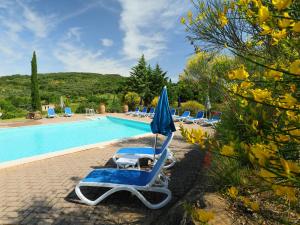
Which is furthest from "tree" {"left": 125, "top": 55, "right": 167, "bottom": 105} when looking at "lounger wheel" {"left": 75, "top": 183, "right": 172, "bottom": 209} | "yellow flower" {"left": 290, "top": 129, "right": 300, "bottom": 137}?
"yellow flower" {"left": 290, "top": 129, "right": 300, "bottom": 137}

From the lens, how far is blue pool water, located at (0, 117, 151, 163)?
11308mm

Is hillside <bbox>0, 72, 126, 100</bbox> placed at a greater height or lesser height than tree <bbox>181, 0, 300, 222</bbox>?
greater

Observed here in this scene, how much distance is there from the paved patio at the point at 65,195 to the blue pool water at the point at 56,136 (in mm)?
4259

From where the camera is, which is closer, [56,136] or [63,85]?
[56,136]

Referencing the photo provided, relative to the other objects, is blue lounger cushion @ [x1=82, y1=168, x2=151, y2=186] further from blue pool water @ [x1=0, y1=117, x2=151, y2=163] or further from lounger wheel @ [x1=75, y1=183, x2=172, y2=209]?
blue pool water @ [x1=0, y1=117, x2=151, y2=163]

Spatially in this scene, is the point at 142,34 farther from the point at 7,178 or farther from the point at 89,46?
the point at 89,46

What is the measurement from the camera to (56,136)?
46.1 ft

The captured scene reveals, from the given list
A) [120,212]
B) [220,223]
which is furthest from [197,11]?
[120,212]

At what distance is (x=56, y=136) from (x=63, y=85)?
129 feet

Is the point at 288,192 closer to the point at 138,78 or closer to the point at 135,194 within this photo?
the point at 135,194

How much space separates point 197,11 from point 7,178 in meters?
5.55

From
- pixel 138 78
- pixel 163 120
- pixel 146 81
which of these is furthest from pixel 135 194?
pixel 138 78

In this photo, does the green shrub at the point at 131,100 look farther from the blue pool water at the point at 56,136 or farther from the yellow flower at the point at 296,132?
the yellow flower at the point at 296,132

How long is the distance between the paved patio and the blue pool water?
426 cm
